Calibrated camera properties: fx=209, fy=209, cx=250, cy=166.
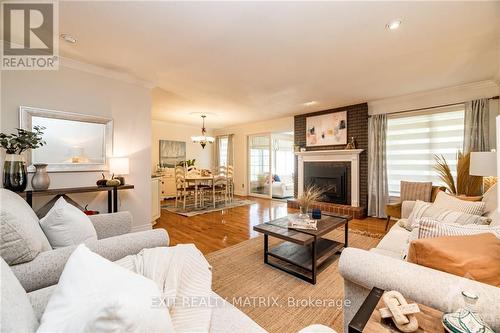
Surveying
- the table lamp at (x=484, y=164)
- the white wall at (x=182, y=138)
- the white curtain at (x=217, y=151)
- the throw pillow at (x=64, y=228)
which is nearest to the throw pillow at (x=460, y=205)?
the table lamp at (x=484, y=164)

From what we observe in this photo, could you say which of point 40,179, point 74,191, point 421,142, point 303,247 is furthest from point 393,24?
point 40,179

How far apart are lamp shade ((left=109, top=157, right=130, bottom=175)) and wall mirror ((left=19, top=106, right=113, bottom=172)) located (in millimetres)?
177

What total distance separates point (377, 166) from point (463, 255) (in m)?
3.83

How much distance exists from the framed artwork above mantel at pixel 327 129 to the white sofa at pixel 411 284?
418 centimetres

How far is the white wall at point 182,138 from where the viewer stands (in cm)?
656

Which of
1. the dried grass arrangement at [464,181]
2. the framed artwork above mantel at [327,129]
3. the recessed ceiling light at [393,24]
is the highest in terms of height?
the recessed ceiling light at [393,24]

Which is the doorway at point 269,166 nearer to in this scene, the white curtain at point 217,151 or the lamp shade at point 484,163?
the white curtain at point 217,151

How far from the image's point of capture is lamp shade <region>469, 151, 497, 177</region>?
173 centimetres

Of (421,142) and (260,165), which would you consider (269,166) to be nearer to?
(260,165)

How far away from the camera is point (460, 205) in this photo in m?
2.06

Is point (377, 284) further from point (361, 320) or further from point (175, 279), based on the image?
point (175, 279)

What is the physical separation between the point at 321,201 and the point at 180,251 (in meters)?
4.52

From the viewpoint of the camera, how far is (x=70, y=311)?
0.62 metres

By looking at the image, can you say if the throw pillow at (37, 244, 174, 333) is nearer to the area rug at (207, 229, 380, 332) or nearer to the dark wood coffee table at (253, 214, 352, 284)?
the area rug at (207, 229, 380, 332)
